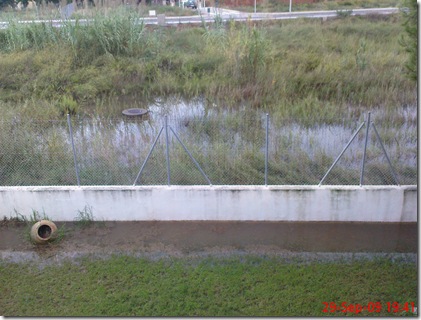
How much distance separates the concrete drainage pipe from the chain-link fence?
112cm

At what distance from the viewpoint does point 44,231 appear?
820 centimetres

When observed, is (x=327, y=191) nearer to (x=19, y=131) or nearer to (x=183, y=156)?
(x=183, y=156)

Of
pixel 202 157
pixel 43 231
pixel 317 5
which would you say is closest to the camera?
pixel 43 231

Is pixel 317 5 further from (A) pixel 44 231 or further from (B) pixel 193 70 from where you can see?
(A) pixel 44 231

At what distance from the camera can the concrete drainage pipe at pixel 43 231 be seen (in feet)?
26.1

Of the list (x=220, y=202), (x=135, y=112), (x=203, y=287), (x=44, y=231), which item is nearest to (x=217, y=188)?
(x=220, y=202)

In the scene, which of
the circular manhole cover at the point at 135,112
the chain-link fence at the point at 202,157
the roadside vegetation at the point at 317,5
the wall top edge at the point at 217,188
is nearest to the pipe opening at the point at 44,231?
the wall top edge at the point at 217,188

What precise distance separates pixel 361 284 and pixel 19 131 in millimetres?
7747

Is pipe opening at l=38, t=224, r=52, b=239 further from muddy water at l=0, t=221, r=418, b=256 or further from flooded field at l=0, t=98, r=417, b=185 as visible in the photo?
flooded field at l=0, t=98, r=417, b=185

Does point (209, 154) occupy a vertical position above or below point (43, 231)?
above

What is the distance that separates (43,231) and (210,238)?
3102 mm

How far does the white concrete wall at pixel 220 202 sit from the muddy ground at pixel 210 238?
0.16 meters
